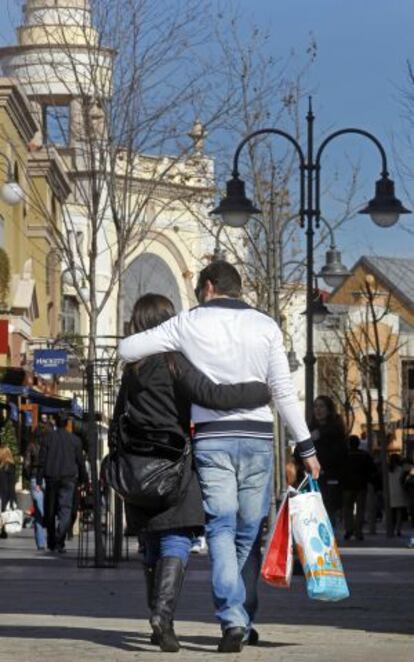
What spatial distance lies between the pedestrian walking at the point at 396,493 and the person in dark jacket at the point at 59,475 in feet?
30.2

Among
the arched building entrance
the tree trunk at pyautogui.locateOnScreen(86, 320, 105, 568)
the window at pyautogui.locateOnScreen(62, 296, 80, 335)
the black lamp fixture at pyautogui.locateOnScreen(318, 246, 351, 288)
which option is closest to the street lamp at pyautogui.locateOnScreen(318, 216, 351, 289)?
the black lamp fixture at pyautogui.locateOnScreen(318, 246, 351, 288)

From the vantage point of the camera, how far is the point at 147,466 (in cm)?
1051

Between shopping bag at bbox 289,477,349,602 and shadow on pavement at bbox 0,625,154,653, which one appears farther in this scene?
shadow on pavement at bbox 0,625,154,653

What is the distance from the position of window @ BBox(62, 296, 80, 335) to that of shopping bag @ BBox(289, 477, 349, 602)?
6434 cm

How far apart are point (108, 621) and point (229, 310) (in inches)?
98.4

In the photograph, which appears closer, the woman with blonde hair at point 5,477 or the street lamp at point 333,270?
the woman with blonde hair at point 5,477

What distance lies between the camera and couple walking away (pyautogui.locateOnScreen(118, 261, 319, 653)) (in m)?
10.3

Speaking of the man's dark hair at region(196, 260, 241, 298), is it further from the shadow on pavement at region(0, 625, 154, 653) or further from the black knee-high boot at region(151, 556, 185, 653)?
the shadow on pavement at region(0, 625, 154, 653)

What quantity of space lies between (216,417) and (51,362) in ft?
100

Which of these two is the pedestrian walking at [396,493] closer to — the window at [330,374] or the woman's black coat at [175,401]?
the woman's black coat at [175,401]

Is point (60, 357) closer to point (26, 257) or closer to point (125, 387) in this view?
point (26, 257)

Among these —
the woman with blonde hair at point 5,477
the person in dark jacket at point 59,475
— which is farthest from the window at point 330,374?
the person in dark jacket at point 59,475

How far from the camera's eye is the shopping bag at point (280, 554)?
10445 millimetres

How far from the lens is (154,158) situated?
4503cm
